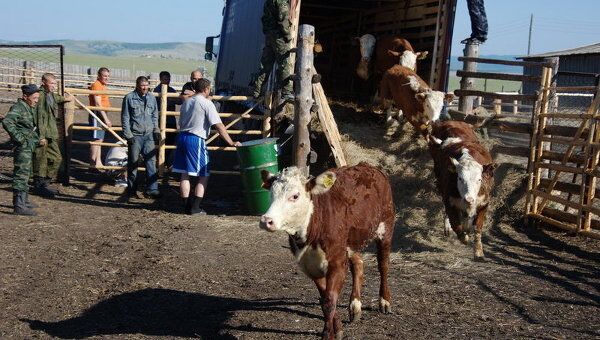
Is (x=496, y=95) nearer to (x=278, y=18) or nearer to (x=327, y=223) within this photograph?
(x=278, y=18)

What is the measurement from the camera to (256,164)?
9930 millimetres

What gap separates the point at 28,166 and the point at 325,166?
4.49 m

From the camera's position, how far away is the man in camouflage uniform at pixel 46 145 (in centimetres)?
1079

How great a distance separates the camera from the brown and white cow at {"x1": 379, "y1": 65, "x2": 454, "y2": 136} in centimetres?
1109

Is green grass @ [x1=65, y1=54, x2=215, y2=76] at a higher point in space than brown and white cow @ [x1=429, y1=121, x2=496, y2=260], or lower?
higher

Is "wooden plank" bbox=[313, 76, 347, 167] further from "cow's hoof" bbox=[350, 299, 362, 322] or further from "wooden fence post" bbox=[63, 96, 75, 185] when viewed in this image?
"cow's hoof" bbox=[350, 299, 362, 322]

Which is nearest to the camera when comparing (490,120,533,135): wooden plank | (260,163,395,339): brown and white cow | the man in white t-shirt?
(260,163,395,339): brown and white cow

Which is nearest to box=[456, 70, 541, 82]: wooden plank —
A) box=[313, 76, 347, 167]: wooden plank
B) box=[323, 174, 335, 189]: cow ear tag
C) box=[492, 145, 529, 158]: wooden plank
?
box=[492, 145, 529, 158]: wooden plank

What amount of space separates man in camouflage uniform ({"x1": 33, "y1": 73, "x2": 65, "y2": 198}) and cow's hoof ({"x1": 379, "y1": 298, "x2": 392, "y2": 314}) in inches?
258

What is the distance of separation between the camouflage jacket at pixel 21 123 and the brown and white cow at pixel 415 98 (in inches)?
232

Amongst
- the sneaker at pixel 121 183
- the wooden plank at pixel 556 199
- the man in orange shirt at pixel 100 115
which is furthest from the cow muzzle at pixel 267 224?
the man in orange shirt at pixel 100 115

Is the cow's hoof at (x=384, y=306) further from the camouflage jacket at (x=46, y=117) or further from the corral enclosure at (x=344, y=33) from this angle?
the corral enclosure at (x=344, y=33)

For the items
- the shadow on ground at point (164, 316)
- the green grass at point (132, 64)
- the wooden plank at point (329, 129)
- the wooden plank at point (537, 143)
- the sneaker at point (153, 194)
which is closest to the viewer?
the shadow on ground at point (164, 316)

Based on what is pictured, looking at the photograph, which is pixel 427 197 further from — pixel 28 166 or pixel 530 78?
pixel 28 166
